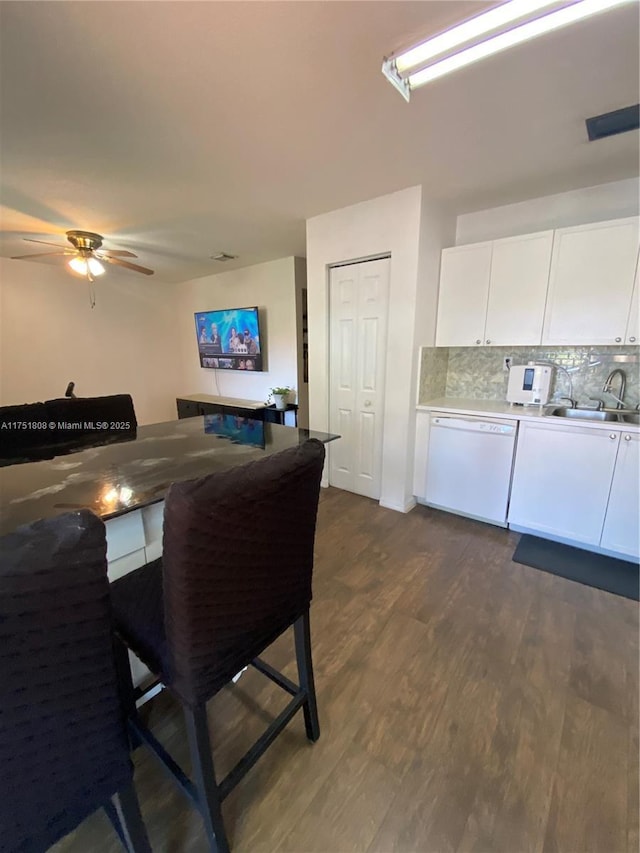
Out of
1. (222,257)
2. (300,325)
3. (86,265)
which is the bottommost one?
(300,325)

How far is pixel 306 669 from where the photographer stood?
1.21 meters

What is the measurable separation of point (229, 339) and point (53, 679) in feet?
15.9

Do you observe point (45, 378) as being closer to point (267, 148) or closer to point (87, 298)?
point (87, 298)

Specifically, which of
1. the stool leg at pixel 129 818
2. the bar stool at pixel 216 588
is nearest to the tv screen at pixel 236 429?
the bar stool at pixel 216 588

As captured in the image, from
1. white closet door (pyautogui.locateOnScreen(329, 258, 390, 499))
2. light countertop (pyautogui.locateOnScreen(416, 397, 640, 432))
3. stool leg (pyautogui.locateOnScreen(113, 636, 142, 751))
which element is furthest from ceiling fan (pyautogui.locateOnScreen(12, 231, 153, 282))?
stool leg (pyautogui.locateOnScreen(113, 636, 142, 751))

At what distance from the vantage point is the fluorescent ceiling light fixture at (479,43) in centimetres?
115

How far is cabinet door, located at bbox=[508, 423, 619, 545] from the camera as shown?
223 cm

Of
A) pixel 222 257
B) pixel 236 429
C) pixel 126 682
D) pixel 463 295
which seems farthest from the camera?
pixel 222 257

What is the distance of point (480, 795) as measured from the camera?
3.69 ft

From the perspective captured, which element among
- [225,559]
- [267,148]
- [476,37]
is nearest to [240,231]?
[267,148]

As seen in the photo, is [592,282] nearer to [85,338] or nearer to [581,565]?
[581,565]

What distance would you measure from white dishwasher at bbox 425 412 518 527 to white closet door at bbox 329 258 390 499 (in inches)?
19.3

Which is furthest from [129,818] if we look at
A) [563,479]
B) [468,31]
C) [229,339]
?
[229,339]

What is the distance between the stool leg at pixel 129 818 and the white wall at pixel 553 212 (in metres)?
3.77
